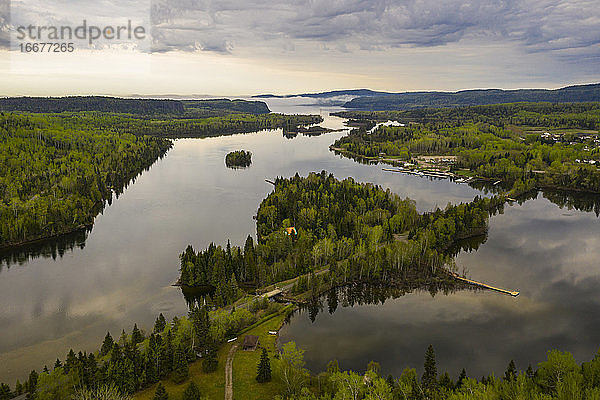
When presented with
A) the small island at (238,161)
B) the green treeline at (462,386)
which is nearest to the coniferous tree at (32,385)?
the green treeline at (462,386)

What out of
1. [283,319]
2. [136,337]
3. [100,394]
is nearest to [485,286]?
[283,319]

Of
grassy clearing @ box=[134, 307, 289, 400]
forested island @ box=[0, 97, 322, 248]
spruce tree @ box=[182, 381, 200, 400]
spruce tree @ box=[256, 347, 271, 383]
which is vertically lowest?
grassy clearing @ box=[134, 307, 289, 400]

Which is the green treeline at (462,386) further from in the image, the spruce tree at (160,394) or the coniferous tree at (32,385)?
the coniferous tree at (32,385)

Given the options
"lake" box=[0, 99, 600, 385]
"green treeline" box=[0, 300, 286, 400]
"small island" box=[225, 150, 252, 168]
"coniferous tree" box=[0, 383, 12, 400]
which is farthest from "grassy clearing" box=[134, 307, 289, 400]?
"small island" box=[225, 150, 252, 168]

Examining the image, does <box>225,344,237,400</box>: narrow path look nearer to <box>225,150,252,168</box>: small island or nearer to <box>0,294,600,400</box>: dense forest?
<box>0,294,600,400</box>: dense forest

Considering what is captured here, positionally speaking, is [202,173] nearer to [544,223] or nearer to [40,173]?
[40,173]

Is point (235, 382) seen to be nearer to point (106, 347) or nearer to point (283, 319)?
point (283, 319)

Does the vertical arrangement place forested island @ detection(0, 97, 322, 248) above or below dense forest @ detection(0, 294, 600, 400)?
above

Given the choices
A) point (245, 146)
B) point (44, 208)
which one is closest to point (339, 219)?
point (44, 208)
